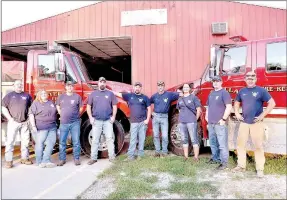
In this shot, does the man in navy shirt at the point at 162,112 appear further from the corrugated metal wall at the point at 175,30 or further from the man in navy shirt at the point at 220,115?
the corrugated metal wall at the point at 175,30

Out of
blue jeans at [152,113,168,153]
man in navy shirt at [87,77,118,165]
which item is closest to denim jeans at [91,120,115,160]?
man in navy shirt at [87,77,118,165]

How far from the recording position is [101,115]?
6.30 meters

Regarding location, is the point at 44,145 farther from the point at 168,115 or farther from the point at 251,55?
the point at 251,55

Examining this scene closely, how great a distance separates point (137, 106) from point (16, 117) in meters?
2.49

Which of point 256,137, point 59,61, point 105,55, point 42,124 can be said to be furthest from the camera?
point 105,55

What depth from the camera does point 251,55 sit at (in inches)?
235

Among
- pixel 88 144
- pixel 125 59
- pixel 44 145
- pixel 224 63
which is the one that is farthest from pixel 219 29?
pixel 125 59

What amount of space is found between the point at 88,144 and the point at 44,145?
98 centimetres

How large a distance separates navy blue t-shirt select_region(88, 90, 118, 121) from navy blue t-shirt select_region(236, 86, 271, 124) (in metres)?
2.61

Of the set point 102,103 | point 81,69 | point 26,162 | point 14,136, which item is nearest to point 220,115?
point 102,103

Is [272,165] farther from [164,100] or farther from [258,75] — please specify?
[164,100]

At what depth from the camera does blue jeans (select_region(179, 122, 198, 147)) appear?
6.25m

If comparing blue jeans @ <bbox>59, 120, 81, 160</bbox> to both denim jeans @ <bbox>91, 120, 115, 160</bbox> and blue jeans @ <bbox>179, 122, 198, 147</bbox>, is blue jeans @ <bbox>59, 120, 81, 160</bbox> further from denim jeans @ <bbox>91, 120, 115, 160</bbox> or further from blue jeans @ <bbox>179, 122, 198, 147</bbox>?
blue jeans @ <bbox>179, 122, 198, 147</bbox>

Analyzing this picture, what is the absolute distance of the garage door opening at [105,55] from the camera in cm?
1116
